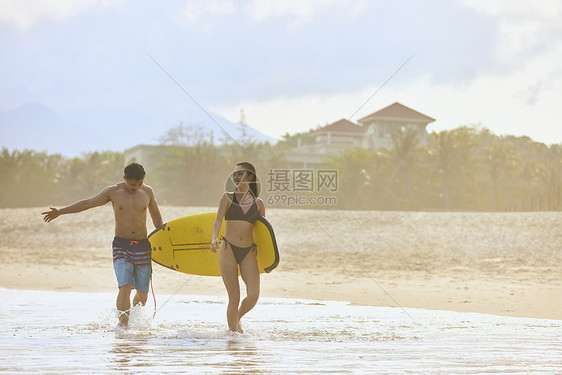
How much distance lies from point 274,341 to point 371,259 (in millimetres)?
9896

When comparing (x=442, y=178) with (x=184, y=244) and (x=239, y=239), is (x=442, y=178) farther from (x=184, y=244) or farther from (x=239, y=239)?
(x=239, y=239)

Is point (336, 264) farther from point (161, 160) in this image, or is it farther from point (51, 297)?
point (161, 160)

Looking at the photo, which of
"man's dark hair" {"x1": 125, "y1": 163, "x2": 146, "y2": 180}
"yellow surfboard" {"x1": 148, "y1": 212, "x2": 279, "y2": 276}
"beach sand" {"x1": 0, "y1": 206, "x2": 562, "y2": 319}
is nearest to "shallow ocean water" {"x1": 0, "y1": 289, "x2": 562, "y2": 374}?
"yellow surfboard" {"x1": 148, "y1": 212, "x2": 279, "y2": 276}

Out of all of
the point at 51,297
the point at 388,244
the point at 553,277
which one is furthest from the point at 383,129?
the point at 51,297

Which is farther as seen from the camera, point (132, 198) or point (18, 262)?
point (18, 262)

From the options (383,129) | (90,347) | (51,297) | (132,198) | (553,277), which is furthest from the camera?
(383,129)

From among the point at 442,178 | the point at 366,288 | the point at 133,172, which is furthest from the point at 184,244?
the point at 442,178

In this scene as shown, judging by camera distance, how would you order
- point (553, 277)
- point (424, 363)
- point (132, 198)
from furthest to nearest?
point (553, 277)
point (132, 198)
point (424, 363)

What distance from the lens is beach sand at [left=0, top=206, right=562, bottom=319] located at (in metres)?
9.97

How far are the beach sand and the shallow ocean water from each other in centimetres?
159

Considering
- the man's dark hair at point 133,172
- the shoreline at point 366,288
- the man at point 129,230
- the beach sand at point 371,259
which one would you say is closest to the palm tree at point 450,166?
the beach sand at point 371,259

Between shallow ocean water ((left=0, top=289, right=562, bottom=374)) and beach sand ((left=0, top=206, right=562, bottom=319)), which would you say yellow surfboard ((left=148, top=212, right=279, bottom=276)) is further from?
beach sand ((left=0, top=206, right=562, bottom=319))

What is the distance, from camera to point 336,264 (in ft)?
47.2

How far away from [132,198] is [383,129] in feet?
177
